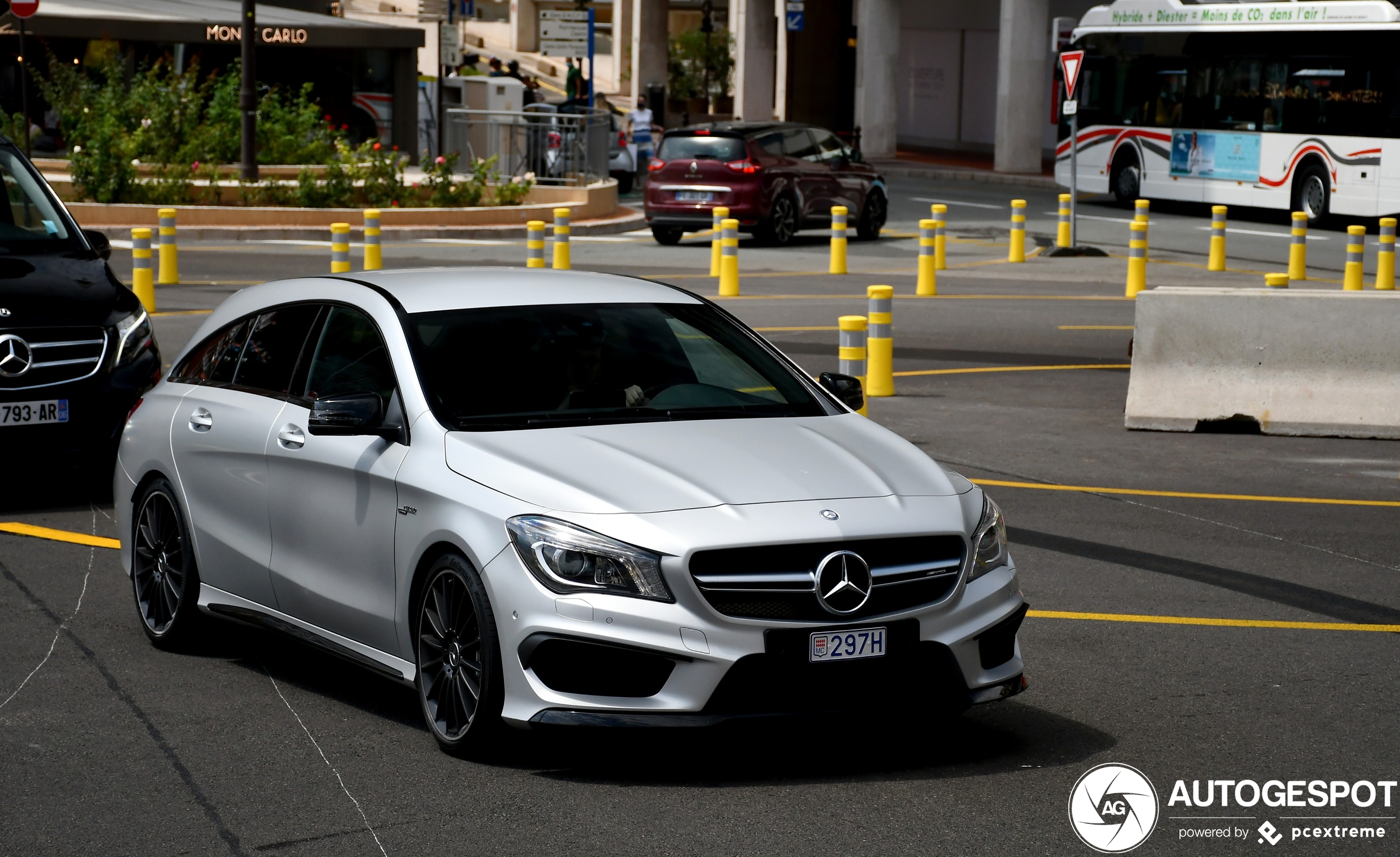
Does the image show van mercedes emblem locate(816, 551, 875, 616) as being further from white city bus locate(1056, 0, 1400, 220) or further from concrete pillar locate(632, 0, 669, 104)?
concrete pillar locate(632, 0, 669, 104)

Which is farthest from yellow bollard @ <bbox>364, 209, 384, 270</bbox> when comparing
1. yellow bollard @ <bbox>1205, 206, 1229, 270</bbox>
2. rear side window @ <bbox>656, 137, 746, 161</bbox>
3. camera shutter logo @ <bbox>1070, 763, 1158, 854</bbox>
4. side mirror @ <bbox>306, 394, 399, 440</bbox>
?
camera shutter logo @ <bbox>1070, 763, 1158, 854</bbox>

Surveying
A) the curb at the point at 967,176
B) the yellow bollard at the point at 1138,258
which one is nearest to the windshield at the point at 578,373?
the yellow bollard at the point at 1138,258

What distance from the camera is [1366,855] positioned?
506cm

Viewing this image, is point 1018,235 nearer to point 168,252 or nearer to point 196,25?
point 168,252

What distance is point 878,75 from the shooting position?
51938mm

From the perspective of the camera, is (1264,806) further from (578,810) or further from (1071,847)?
(578,810)

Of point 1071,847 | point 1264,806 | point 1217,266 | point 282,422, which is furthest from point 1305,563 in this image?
point 1217,266

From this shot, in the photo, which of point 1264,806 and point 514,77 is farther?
point 514,77

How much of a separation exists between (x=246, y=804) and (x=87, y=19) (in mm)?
33943

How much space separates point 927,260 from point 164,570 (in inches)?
593

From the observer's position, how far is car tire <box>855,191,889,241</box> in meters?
29.3

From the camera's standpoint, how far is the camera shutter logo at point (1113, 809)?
17.0ft

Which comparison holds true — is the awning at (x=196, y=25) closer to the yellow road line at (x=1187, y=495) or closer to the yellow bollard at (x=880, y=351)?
the yellow bollard at (x=880, y=351)

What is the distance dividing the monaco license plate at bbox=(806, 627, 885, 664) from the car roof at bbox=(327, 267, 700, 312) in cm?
189
